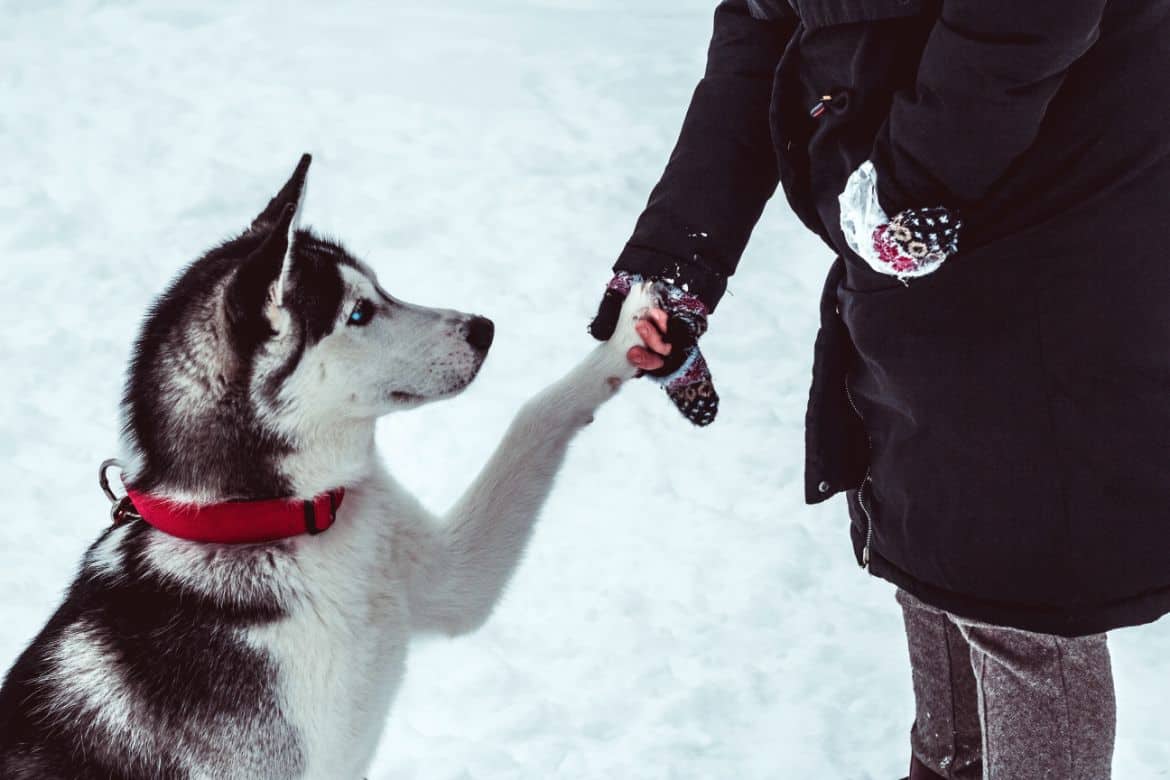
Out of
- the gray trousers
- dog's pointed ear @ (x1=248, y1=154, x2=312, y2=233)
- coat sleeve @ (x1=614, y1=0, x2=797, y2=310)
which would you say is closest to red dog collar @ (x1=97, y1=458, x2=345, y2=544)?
dog's pointed ear @ (x1=248, y1=154, x2=312, y2=233)

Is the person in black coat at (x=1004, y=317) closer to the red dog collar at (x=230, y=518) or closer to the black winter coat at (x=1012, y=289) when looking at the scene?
the black winter coat at (x=1012, y=289)

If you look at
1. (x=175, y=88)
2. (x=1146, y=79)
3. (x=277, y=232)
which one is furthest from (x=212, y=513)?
(x=175, y=88)

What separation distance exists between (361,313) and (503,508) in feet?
1.73

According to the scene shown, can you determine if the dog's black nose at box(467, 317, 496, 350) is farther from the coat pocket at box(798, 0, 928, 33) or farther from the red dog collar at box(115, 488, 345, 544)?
the coat pocket at box(798, 0, 928, 33)

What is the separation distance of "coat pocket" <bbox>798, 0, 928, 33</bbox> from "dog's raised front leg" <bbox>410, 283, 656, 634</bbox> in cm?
81

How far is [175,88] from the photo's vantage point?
19.9 feet

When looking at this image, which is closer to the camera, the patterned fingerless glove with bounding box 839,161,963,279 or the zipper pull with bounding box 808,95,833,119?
the patterned fingerless glove with bounding box 839,161,963,279

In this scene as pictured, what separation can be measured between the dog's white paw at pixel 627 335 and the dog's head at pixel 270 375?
1.00 feet

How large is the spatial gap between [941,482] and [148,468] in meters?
1.42

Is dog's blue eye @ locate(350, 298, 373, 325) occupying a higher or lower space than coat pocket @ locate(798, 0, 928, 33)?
lower

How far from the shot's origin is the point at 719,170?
2.06 metres

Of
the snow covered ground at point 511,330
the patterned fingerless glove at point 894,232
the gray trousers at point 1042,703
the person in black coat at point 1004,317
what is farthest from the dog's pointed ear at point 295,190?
the snow covered ground at point 511,330

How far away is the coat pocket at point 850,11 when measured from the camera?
5.00 ft

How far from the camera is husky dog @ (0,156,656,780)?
6.58 ft
